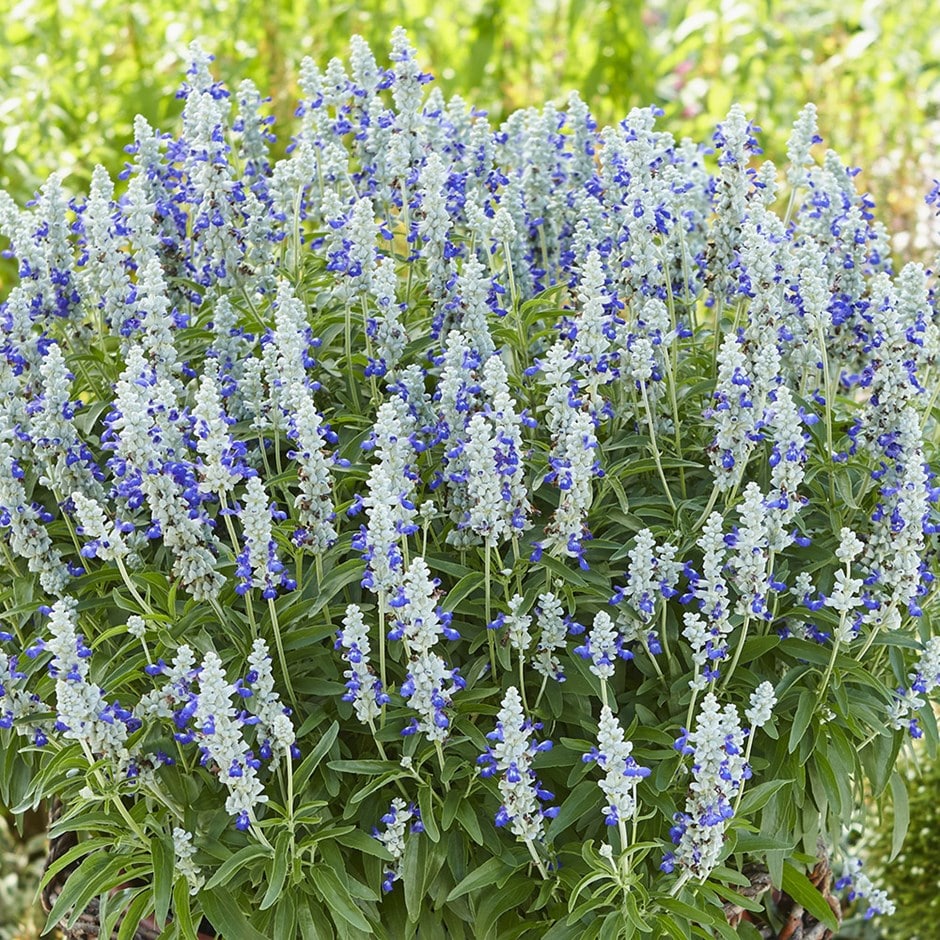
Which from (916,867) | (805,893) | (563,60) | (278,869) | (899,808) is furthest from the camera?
(563,60)

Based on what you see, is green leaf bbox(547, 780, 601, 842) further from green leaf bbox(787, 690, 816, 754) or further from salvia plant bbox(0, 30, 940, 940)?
green leaf bbox(787, 690, 816, 754)

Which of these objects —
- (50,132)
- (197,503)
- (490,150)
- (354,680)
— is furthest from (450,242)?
(50,132)

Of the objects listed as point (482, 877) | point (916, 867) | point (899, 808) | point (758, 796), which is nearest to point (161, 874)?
point (482, 877)

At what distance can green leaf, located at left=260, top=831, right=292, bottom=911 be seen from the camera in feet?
7.72

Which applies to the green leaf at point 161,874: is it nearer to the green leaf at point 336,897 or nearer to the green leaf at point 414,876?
the green leaf at point 336,897

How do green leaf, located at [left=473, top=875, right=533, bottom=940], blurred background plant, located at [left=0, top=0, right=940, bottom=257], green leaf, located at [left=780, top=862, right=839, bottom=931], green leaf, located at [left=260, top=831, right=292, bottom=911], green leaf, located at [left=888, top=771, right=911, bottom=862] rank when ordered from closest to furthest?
1. green leaf, located at [left=260, top=831, right=292, bottom=911]
2. green leaf, located at [left=473, top=875, right=533, bottom=940]
3. green leaf, located at [left=780, top=862, right=839, bottom=931]
4. green leaf, located at [left=888, top=771, right=911, bottom=862]
5. blurred background plant, located at [left=0, top=0, right=940, bottom=257]

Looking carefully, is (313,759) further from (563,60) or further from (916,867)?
(563,60)

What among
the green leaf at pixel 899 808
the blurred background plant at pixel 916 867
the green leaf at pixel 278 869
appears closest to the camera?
the green leaf at pixel 278 869

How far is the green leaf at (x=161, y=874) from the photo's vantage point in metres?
2.44

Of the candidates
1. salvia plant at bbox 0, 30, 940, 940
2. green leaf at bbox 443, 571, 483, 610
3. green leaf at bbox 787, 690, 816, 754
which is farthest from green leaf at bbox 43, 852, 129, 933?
green leaf at bbox 787, 690, 816, 754

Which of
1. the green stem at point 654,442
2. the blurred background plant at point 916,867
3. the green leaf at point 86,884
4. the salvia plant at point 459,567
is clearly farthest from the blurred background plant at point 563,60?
the green leaf at point 86,884

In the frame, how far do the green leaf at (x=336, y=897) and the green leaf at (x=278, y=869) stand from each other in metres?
0.06

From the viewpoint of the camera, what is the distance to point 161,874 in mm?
2455

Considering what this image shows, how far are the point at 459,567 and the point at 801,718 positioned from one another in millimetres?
727
